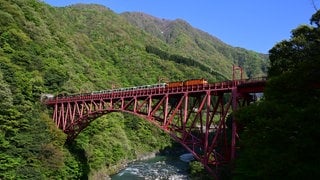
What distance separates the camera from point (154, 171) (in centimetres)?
6788

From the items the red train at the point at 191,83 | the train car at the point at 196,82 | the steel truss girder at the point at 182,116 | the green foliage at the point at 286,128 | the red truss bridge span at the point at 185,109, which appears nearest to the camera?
the green foliage at the point at 286,128

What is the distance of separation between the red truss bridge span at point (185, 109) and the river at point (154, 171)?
11.6 metres

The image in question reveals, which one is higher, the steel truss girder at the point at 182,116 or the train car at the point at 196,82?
the train car at the point at 196,82

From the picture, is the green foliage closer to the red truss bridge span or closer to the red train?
the red truss bridge span

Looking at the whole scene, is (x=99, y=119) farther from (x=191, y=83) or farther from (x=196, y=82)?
(x=196, y=82)

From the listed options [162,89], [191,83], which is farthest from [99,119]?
[191,83]

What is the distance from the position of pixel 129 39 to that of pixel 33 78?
125 m

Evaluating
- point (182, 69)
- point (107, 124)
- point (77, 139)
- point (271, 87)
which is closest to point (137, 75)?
point (182, 69)

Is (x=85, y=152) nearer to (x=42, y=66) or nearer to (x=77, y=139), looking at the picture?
(x=77, y=139)

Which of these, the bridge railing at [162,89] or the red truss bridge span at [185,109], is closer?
the red truss bridge span at [185,109]

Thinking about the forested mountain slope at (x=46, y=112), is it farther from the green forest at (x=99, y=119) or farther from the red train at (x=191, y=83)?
the red train at (x=191, y=83)

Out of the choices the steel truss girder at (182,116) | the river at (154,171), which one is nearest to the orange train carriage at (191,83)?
the steel truss girder at (182,116)

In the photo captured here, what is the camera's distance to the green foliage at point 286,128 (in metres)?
20.4

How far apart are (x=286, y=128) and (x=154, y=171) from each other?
48.1 m
